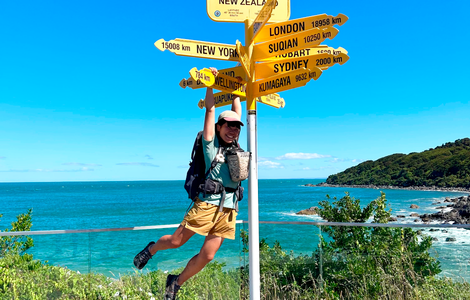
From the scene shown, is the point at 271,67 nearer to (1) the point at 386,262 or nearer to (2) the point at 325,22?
(2) the point at 325,22

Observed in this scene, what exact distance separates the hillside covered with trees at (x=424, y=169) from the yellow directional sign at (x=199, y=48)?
9523 centimetres

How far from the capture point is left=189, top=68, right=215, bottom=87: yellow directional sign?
215cm

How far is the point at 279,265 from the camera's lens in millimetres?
3145

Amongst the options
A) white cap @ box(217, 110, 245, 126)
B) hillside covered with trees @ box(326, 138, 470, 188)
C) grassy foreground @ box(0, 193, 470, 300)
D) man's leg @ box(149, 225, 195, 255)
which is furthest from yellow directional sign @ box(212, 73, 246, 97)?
hillside covered with trees @ box(326, 138, 470, 188)

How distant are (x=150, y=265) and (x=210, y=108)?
4.39 feet

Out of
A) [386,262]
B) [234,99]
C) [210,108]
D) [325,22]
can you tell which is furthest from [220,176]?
[386,262]

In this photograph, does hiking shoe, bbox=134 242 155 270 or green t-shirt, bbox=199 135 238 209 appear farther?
hiking shoe, bbox=134 242 155 270

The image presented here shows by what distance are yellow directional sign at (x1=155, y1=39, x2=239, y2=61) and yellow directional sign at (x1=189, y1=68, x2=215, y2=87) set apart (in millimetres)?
271

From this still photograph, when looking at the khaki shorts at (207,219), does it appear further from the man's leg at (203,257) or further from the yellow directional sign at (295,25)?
the yellow directional sign at (295,25)

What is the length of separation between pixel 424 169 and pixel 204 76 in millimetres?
110140

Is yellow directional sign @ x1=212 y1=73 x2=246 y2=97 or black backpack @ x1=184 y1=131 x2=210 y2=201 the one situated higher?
yellow directional sign @ x1=212 y1=73 x2=246 y2=97

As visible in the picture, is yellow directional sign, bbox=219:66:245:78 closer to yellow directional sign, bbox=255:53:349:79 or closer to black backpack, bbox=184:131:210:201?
yellow directional sign, bbox=255:53:349:79

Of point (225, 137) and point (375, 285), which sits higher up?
point (225, 137)

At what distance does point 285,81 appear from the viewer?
2316 mm
